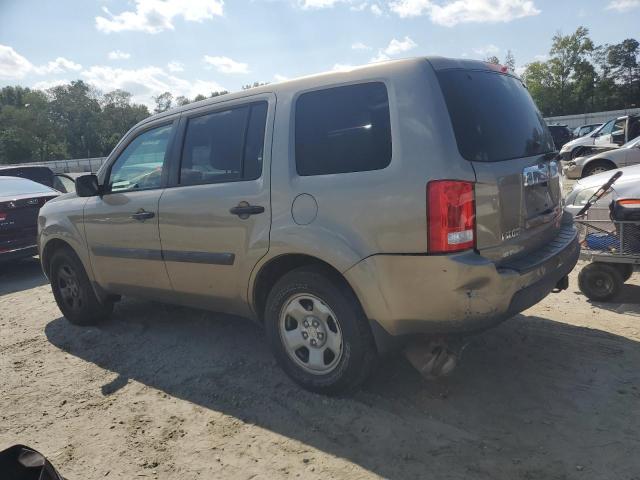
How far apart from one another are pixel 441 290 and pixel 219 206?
165 centimetres

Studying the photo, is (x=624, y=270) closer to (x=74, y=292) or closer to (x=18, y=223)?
(x=74, y=292)

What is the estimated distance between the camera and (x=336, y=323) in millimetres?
3115

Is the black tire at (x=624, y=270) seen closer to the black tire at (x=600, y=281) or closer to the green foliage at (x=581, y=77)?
the black tire at (x=600, y=281)

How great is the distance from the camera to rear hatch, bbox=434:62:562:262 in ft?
9.02

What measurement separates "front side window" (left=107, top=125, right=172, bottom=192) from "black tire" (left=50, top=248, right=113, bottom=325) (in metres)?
0.99

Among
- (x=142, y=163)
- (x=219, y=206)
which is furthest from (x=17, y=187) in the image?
(x=219, y=206)

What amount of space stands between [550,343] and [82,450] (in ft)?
10.9

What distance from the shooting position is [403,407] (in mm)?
3133

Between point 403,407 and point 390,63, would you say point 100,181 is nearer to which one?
point 390,63

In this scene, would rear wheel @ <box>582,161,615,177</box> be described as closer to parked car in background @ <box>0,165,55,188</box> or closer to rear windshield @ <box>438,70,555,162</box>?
rear windshield @ <box>438,70,555,162</box>

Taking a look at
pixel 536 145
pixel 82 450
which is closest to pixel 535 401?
pixel 536 145

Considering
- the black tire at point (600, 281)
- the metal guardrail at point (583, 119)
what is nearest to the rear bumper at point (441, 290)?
the black tire at point (600, 281)

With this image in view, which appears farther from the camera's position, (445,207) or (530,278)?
(530,278)

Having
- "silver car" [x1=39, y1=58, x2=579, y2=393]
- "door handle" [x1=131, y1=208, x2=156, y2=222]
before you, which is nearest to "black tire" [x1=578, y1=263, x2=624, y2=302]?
"silver car" [x1=39, y1=58, x2=579, y2=393]
